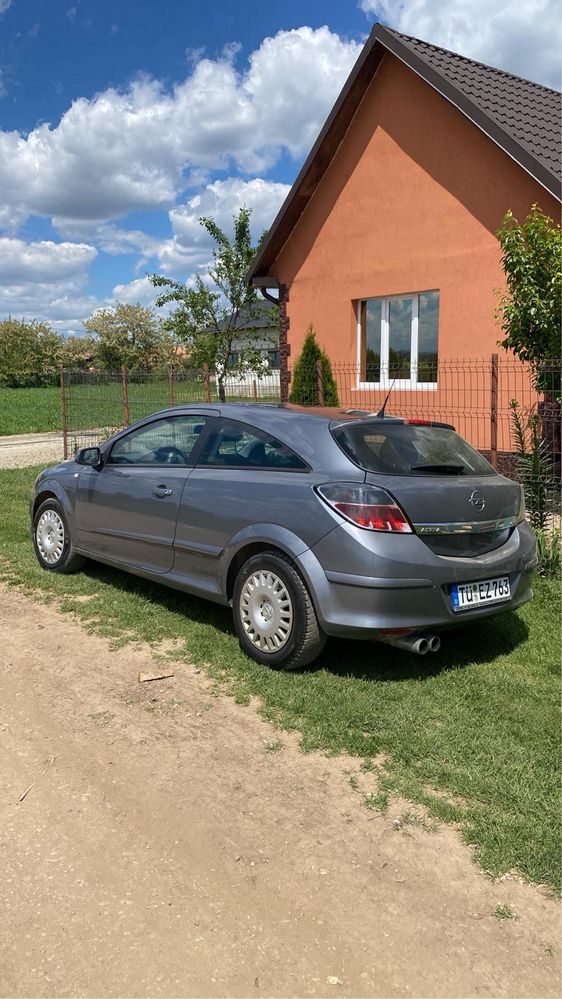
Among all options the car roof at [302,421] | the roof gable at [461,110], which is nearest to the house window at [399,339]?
the roof gable at [461,110]

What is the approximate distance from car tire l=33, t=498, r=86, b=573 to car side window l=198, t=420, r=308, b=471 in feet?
6.15

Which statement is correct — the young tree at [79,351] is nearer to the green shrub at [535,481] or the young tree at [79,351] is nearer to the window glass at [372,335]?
the window glass at [372,335]

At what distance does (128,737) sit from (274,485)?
5.41 ft

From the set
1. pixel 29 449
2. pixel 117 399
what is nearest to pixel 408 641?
pixel 117 399

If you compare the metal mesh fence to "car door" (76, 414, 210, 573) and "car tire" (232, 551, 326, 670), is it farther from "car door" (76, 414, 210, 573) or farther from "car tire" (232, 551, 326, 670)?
"car tire" (232, 551, 326, 670)

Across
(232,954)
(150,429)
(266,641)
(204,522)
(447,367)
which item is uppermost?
(447,367)

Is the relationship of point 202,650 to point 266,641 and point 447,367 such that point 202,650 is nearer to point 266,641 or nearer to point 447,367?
point 266,641

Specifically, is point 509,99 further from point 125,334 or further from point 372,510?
point 125,334

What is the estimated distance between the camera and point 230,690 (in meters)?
4.32

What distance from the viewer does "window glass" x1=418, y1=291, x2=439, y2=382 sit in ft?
39.1

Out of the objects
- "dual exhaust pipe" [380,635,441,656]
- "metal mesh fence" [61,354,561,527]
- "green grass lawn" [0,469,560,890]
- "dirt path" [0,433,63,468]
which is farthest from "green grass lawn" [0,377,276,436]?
"dual exhaust pipe" [380,635,441,656]

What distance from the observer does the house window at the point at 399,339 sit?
473 inches

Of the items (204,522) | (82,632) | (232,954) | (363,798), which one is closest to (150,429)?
(204,522)

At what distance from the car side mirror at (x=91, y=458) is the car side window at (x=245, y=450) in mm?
1242
